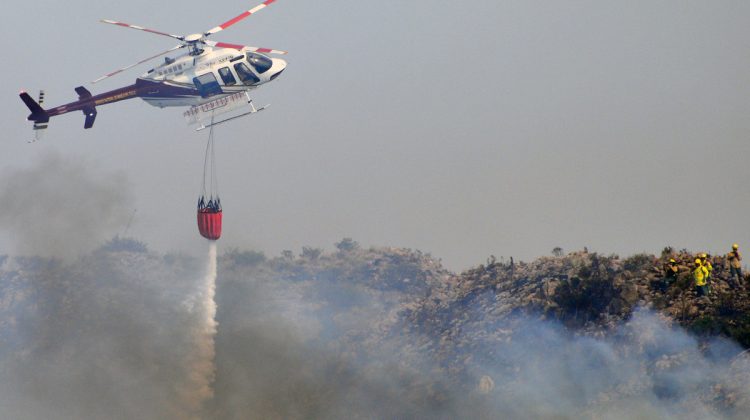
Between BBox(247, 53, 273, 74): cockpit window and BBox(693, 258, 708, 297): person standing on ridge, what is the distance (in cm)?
2056

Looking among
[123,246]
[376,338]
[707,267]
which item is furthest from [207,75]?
[123,246]

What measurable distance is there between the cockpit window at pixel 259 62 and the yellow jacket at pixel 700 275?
67.9 ft

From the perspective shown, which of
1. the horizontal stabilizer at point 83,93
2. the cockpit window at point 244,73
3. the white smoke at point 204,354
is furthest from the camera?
the white smoke at point 204,354

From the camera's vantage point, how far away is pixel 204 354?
201 feet

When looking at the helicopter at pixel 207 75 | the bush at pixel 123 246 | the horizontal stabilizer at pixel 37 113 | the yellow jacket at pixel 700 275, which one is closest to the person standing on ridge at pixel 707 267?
the yellow jacket at pixel 700 275

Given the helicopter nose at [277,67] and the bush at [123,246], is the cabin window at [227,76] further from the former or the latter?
the bush at [123,246]

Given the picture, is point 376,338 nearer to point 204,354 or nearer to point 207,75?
point 204,354

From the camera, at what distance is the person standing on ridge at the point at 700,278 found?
49812 millimetres

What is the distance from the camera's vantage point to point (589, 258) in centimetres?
5744

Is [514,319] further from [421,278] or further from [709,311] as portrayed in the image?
[421,278]

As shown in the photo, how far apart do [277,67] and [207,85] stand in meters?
3.33

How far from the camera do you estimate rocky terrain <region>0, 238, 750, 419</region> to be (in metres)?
49.3

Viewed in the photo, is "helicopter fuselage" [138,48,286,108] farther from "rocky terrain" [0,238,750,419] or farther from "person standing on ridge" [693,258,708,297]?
"person standing on ridge" [693,258,708,297]

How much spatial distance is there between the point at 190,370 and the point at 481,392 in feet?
51.1
